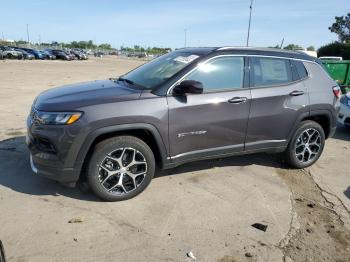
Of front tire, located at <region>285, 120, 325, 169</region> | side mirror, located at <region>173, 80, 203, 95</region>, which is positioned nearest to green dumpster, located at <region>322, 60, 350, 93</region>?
front tire, located at <region>285, 120, 325, 169</region>

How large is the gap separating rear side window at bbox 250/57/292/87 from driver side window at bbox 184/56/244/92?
21 centimetres

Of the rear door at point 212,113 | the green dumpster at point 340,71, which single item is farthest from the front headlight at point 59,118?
the green dumpster at point 340,71

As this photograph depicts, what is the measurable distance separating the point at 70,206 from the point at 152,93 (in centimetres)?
157

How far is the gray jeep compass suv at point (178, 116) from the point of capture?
402cm

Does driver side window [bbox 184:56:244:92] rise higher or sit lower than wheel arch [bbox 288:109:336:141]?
higher

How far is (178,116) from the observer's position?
172 inches

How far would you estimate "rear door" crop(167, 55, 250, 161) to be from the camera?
441cm

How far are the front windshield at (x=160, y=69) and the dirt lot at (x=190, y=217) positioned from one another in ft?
4.30

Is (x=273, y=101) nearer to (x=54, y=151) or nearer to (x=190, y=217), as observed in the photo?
(x=190, y=217)

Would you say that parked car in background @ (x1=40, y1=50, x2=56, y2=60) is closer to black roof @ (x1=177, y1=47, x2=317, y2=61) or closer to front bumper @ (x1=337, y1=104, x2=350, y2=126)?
front bumper @ (x1=337, y1=104, x2=350, y2=126)

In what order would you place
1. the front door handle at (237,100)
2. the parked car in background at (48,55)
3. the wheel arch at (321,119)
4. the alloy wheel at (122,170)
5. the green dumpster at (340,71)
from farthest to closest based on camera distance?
the parked car in background at (48,55) < the green dumpster at (340,71) < the wheel arch at (321,119) < the front door handle at (237,100) < the alloy wheel at (122,170)

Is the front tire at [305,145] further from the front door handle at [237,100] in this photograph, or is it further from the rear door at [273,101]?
the front door handle at [237,100]

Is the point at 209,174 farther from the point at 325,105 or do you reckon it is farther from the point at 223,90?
the point at 325,105

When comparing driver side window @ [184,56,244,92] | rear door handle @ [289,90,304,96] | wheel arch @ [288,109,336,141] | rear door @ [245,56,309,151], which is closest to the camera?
driver side window @ [184,56,244,92]
